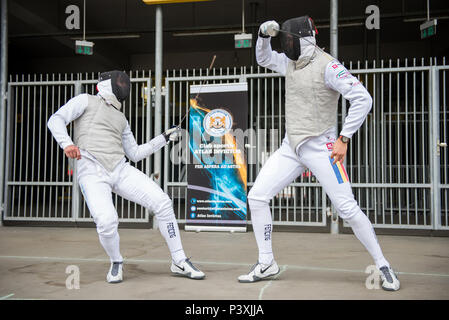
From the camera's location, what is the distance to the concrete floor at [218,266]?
9.76 feet

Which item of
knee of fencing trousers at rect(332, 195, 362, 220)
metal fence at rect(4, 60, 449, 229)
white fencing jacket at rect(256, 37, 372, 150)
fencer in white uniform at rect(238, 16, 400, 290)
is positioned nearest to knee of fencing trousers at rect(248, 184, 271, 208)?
fencer in white uniform at rect(238, 16, 400, 290)

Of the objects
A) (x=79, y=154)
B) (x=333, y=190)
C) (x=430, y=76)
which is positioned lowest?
(x=333, y=190)

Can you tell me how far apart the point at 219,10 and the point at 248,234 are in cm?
658

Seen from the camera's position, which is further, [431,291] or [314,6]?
[314,6]

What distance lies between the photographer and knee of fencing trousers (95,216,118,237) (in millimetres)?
3182

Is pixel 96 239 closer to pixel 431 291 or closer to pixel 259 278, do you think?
pixel 259 278

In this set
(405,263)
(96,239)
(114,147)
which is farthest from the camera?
(96,239)

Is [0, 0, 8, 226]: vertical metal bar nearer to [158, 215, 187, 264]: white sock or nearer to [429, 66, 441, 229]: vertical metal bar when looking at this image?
[158, 215, 187, 264]: white sock

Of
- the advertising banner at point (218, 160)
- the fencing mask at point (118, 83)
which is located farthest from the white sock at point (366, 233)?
the advertising banner at point (218, 160)

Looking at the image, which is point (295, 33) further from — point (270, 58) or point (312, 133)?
point (312, 133)

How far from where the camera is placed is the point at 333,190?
3.10 meters
